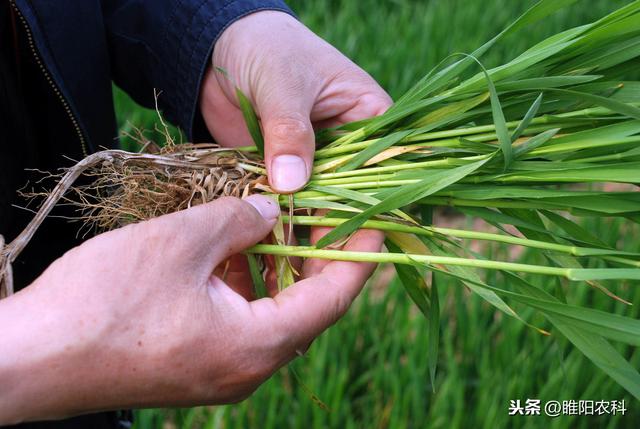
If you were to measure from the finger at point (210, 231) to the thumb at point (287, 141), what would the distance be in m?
0.09

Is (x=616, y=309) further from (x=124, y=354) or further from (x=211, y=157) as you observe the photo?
(x=124, y=354)

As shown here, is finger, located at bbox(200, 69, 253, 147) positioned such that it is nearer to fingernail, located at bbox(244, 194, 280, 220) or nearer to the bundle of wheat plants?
the bundle of wheat plants

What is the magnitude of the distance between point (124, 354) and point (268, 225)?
311mm

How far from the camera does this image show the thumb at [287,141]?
113 centimetres

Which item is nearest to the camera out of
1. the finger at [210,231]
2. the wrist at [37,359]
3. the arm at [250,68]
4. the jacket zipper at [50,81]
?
the wrist at [37,359]

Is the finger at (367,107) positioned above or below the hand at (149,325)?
above

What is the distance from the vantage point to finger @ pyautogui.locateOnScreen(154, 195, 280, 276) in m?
0.92

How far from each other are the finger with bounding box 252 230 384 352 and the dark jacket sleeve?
1.52 feet

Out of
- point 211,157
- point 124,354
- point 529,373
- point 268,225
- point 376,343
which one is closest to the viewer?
point 124,354

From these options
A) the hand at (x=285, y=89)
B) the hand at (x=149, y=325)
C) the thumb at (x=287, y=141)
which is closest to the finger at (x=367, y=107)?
the hand at (x=285, y=89)

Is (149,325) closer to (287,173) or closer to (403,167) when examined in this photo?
(287,173)

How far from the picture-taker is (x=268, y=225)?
1.08 m

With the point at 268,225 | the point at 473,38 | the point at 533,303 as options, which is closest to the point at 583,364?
the point at 533,303

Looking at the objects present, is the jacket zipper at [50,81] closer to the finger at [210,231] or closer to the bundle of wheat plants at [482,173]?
the bundle of wheat plants at [482,173]
